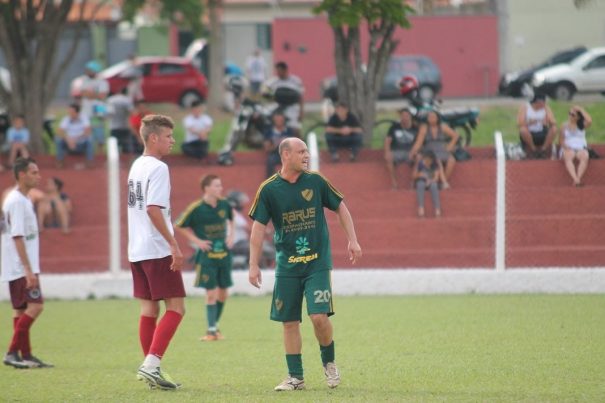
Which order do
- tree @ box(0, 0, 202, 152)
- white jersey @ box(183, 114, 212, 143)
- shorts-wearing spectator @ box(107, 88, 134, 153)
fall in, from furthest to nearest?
1. tree @ box(0, 0, 202, 152)
2. shorts-wearing spectator @ box(107, 88, 134, 153)
3. white jersey @ box(183, 114, 212, 143)

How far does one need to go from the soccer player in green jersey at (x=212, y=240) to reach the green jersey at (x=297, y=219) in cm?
441

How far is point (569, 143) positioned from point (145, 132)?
11.2 m

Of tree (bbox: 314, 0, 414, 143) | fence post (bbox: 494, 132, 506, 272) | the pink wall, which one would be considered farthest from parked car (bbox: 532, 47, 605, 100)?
fence post (bbox: 494, 132, 506, 272)

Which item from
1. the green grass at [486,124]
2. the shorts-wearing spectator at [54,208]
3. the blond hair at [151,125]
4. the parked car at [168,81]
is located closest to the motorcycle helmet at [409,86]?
the green grass at [486,124]

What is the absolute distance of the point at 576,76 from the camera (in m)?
31.4

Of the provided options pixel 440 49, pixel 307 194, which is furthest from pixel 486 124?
pixel 307 194

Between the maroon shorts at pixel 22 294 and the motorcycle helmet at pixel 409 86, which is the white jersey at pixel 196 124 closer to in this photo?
the motorcycle helmet at pixel 409 86

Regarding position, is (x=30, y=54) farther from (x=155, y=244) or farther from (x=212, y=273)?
(x=155, y=244)

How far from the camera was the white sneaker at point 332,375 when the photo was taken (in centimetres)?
862

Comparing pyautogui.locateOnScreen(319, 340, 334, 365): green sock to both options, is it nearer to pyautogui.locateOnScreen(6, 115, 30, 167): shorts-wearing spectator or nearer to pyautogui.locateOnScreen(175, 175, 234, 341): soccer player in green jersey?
pyautogui.locateOnScreen(175, 175, 234, 341): soccer player in green jersey

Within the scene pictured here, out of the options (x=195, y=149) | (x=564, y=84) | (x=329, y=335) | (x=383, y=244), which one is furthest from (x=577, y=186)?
(x=564, y=84)

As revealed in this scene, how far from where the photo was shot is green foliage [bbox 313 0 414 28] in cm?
2094

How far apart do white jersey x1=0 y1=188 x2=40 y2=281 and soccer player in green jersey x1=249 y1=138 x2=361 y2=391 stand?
9.79 feet

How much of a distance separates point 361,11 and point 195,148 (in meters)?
3.83
